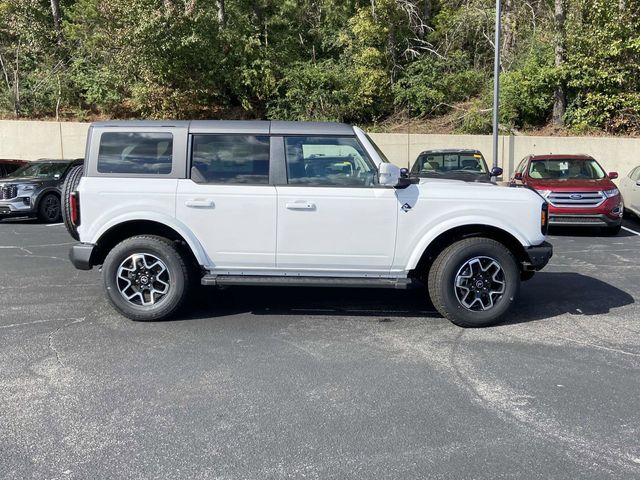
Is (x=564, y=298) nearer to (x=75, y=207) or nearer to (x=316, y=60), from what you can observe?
(x=75, y=207)

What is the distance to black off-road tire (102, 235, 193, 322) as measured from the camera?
601 cm

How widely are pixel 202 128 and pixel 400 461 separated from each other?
386 cm

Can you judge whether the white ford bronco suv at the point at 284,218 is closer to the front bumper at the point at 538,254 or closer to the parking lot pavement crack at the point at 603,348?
the front bumper at the point at 538,254

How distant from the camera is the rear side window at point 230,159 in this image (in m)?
6.02

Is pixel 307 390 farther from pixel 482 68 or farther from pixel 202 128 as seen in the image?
pixel 482 68

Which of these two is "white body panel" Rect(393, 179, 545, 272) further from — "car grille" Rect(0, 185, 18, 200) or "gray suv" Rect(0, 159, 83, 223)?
"car grille" Rect(0, 185, 18, 200)

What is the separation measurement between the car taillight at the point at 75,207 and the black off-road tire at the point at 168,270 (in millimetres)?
458

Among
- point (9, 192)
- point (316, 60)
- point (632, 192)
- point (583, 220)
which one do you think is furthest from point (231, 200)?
point (316, 60)

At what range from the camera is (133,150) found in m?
6.10

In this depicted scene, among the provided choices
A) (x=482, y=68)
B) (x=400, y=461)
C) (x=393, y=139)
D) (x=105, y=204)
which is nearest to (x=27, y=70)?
(x=393, y=139)

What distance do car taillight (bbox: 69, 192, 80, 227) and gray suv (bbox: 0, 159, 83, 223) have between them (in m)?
8.54

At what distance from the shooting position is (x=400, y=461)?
3477mm

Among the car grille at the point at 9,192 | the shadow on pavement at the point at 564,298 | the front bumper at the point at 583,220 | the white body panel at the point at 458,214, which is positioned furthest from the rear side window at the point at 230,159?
the car grille at the point at 9,192

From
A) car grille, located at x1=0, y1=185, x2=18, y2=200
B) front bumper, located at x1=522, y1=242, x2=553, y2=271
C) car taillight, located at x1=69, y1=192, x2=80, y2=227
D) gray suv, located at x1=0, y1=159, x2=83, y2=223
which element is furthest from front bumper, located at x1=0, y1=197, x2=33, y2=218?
front bumper, located at x1=522, y1=242, x2=553, y2=271
